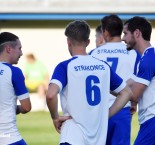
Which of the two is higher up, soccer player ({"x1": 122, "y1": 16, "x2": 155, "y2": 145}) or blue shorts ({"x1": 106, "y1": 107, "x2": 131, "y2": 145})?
soccer player ({"x1": 122, "y1": 16, "x2": 155, "y2": 145})

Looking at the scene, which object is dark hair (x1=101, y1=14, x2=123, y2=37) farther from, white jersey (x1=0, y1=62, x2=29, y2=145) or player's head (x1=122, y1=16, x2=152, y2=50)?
white jersey (x1=0, y1=62, x2=29, y2=145)

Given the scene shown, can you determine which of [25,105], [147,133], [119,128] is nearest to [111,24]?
[119,128]

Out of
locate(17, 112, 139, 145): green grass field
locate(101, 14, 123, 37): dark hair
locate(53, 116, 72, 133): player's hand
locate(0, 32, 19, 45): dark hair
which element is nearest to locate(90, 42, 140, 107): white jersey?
locate(101, 14, 123, 37): dark hair

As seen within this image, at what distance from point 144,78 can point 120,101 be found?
81 centimetres

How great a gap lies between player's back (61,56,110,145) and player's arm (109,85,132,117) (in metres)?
0.14

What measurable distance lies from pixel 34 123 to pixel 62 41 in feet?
21.5

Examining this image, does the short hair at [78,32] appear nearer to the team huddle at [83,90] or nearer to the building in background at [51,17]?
the team huddle at [83,90]

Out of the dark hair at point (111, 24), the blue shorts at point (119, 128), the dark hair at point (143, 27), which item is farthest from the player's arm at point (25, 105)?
the dark hair at point (111, 24)

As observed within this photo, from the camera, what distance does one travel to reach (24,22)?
86.4 feet

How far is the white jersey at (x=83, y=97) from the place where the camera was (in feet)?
25.6

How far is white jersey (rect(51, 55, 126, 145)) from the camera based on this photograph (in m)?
7.80

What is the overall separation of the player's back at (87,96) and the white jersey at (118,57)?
2158 millimetres
